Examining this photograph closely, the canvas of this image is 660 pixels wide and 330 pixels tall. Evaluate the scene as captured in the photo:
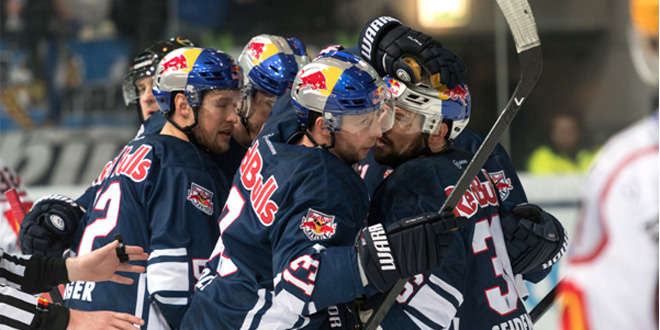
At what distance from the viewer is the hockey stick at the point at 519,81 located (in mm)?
1834

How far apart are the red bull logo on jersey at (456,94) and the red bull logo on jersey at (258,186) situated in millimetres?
511

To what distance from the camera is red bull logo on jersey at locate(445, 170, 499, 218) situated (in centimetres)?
208

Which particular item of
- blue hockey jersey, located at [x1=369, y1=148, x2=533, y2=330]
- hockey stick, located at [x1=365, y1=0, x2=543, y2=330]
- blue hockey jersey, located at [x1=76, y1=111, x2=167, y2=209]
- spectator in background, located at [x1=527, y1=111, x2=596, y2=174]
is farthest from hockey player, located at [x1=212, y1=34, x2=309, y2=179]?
spectator in background, located at [x1=527, y1=111, x2=596, y2=174]

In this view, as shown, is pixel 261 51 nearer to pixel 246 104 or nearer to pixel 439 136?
pixel 246 104

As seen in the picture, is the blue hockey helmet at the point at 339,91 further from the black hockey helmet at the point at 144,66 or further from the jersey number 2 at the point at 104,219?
the black hockey helmet at the point at 144,66

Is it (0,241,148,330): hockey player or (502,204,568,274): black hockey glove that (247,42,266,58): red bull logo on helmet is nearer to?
(0,241,148,330): hockey player

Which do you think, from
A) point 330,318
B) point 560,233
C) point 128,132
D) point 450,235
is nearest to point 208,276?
point 330,318

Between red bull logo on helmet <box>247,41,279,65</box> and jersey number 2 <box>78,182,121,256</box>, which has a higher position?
red bull logo on helmet <box>247,41,279,65</box>

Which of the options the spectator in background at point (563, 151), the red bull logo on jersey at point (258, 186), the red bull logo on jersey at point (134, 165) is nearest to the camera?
the red bull logo on jersey at point (258, 186)

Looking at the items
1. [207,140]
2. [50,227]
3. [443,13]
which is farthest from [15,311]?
[443,13]

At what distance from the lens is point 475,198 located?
212 cm

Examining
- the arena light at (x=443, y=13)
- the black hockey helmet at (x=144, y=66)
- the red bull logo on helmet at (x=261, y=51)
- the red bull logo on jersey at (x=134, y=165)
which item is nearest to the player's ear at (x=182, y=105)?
the red bull logo on jersey at (x=134, y=165)

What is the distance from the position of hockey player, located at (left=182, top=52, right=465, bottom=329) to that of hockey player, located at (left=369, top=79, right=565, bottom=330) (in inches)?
3.9

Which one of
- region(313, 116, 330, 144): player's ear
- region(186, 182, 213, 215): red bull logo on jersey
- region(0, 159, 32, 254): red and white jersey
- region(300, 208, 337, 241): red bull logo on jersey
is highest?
region(313, 116, 330, 144): player's ear
